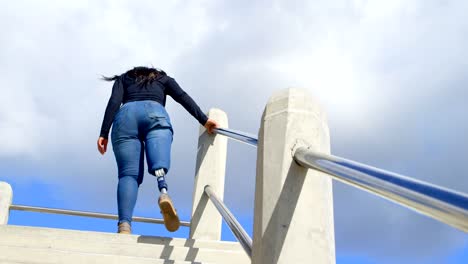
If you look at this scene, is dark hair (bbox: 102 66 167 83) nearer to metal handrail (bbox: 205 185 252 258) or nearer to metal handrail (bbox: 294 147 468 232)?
metal handrail (bbox: 205 185 252 258)

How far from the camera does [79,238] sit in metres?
2.81

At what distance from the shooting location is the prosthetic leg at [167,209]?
9.60 feet

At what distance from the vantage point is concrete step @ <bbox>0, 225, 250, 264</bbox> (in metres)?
2.69

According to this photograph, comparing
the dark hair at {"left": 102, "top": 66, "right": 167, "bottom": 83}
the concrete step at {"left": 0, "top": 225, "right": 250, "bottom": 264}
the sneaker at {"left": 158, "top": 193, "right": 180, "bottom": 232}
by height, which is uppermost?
the dark hair at {"left": 102, "top": 66, "right": 167, "bottom": 83}

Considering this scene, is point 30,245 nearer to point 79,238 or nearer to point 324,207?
point 79,238

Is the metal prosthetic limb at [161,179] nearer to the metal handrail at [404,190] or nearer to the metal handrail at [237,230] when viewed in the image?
the metal handrail at [237,230]

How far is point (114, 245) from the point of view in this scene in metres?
2.75

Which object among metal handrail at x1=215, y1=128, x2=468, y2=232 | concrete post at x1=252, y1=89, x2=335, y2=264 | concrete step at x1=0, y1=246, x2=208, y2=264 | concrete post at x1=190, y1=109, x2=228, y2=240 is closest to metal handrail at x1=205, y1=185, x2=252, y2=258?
concrete post at x1=252, y1=89, x2=335, y2=264

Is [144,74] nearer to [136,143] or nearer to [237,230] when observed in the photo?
[136,143]

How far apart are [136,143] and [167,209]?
664 mm

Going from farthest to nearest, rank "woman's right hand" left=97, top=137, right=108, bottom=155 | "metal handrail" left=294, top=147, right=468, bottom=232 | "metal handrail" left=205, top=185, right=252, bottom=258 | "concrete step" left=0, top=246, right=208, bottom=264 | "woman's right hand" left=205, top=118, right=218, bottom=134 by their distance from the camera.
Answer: "woman's right hand" left=205, top=118, right=218, bottom=134, "woman's right hand" left=97, top=137, right=108, bottom=155, "concrete step" left=0, top=246, right=208, bottom=264, "metal handrail" left=205, top=185, right=252, bottom=258, "metal handrail" left=294, top=147, right=468, bottom=232

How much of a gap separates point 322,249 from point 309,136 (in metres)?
0.27

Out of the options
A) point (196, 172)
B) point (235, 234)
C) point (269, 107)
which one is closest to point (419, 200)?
point (269, 107)

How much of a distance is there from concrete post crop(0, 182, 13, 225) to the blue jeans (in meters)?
1.41
